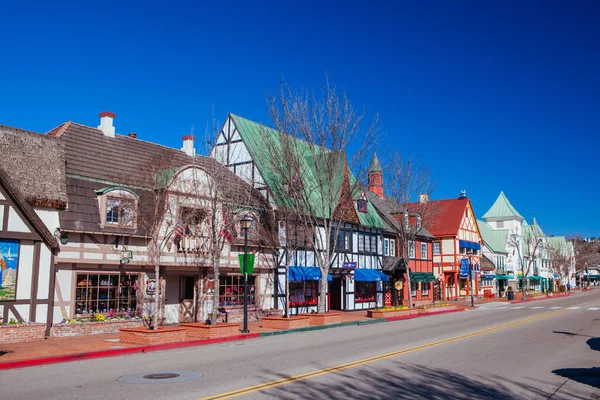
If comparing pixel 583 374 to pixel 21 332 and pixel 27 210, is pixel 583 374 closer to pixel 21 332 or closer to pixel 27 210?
pixel 21 332

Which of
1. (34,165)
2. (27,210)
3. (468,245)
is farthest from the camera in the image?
(468,245)

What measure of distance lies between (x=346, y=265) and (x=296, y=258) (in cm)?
439

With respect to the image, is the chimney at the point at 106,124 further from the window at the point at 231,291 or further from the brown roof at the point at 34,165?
the window at the point at 231,291

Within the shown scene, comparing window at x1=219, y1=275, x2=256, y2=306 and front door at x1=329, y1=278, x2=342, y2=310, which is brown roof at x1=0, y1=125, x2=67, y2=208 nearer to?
window at x1=219, y1=275, x2=256, y2=306

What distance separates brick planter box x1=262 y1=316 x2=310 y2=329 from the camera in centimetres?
2327

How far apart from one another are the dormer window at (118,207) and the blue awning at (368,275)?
17509 millimetres

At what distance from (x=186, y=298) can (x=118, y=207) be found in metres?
5.95

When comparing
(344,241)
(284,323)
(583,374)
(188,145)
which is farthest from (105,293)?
(344,241)

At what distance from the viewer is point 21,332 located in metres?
17.5

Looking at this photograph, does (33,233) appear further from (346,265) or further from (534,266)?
(534,266)

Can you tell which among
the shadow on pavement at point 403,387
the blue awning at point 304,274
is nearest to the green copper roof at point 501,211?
the blue awning at point 304,274

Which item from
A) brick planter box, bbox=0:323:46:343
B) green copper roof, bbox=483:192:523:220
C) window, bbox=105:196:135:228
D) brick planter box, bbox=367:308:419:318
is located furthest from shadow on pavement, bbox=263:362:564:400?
green copper roof, bbox=483:192:523:220

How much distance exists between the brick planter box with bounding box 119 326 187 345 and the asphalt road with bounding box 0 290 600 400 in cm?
107

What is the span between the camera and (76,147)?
75.9ft
